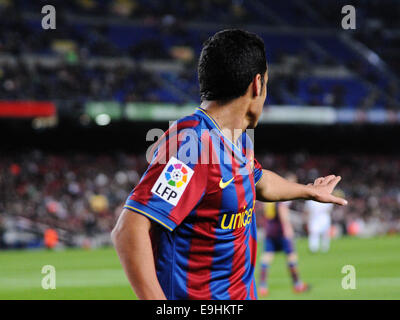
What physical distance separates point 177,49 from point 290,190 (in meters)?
32.1

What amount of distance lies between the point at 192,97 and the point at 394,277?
755 inches

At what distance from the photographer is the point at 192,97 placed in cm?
3184

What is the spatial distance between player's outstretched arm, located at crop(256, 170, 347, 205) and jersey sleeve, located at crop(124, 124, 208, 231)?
0.90 metres

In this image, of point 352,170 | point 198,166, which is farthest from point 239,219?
point 352,170

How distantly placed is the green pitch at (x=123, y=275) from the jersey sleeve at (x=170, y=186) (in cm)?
866

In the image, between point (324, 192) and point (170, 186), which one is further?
point (324, 192)

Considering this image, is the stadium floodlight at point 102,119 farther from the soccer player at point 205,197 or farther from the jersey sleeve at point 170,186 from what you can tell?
the jersey sleeve at point 170,186

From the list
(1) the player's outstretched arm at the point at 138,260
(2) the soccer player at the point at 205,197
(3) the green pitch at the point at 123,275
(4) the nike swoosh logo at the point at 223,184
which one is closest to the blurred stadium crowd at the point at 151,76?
(3) the green pitch at the point at 123,275

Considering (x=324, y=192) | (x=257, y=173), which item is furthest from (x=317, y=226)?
(x=257, y=173)

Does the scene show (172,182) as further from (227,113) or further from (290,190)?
(290,190)

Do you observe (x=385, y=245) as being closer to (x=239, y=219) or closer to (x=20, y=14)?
(x=20, y=14)

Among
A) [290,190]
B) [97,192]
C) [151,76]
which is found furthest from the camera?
[151,76]

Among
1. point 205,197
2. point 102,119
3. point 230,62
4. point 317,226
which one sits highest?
point 102,119

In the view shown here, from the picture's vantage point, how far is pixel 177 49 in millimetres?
35031
